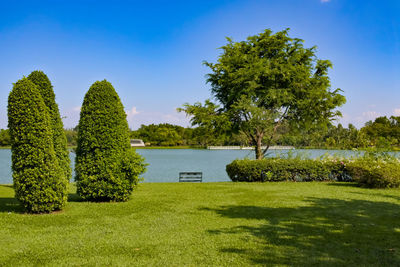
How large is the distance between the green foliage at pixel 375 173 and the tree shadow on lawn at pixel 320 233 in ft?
13.4

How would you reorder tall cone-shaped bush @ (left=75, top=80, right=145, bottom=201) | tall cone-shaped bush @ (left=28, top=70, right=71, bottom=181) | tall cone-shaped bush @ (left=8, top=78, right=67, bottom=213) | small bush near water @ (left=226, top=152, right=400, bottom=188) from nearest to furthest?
tall cone-shaped bush @ (left=8, top=78, right=67, bottom=213) → tall cone-shaped bush @ (left=75, top=80, right=145, bottom=201) → tall cone-shaped bush @ (left=28, top=70, right=71, bottom=181) → small bush near water @ (left=226, top=152, right=400, bottom=188)

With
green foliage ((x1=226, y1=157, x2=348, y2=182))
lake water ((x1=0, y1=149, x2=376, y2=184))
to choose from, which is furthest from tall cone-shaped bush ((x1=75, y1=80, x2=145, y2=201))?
green foliage ((x1=226, y1=157, x2=348, y2=182))

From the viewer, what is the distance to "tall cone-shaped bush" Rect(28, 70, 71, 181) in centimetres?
1169

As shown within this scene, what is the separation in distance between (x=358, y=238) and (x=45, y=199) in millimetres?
7186

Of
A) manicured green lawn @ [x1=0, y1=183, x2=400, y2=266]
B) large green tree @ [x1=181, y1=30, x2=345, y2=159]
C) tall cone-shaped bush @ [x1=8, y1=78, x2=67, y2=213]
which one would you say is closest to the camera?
manicured green lawn @ [x1=0, y1=183, x2=400, y2=266]

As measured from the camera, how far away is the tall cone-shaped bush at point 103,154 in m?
9.50

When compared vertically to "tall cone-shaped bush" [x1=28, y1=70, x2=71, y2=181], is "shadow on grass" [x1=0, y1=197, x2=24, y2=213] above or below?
below

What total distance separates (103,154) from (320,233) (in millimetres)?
6483

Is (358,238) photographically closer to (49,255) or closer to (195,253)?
(195,253)

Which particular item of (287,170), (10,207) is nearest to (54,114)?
(10,207)

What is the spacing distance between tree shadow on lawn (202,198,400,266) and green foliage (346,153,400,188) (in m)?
4.08

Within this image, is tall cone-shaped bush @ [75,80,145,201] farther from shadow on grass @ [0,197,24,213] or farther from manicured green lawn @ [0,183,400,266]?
shadow on grass @ [0,197,24,213]

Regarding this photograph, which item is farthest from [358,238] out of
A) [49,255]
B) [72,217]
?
[72,217]

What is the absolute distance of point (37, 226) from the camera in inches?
269
